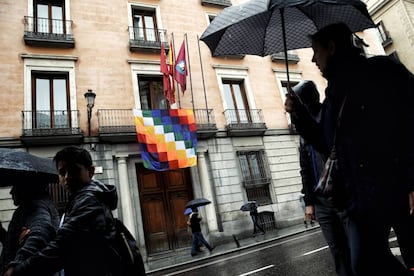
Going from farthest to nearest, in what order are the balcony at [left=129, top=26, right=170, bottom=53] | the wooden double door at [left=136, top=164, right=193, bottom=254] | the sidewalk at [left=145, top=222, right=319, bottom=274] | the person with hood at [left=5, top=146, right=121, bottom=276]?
the balcony at [left=129, top=26, right=170, bottom=53] < the wooden double door at [left=136, top=164, right=193, bottom=254] < the sidewalk at [left=145, top=222, right=319, bottom=274] < the person with hood at [left=5, top=146, right=121, bottom=276]

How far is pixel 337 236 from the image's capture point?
257 cm

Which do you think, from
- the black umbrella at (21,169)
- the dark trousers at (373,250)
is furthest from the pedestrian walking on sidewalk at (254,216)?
the dark trousers at (373,250)

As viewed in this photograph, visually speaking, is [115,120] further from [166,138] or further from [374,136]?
[374,136]

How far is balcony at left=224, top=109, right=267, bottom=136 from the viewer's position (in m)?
13.1

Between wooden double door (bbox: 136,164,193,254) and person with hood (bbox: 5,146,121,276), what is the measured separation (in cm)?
964

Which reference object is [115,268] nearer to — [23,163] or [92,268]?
[92,268]

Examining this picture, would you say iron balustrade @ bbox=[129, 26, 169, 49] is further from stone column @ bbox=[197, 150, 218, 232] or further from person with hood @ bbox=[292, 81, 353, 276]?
person with hood @ bbox=[292, 81, 353, 276]

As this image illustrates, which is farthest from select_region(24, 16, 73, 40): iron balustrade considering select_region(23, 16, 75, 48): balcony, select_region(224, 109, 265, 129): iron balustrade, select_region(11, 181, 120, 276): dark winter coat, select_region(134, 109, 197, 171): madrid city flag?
select_region(11, 181, 120, 276): dark winter coat

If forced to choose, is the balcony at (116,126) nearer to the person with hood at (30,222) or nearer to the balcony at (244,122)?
the balcony at (244,122)

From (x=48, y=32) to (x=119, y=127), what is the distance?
4.89 m

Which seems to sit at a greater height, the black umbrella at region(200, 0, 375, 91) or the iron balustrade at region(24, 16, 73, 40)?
the iron balustrade at region(24, 16, 73, 40)

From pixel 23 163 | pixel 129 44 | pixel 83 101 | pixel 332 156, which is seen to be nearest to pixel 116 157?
pixel 83 101

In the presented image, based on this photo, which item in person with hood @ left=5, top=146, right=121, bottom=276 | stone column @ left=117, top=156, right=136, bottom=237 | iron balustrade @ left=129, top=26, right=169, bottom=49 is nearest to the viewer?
person with hood @ left=5, top=146, right=121, bottom=276

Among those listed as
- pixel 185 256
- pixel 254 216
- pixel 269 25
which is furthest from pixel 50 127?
pixel 269 25
